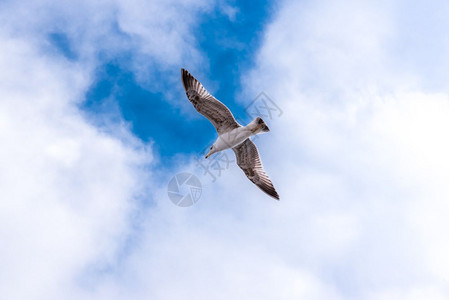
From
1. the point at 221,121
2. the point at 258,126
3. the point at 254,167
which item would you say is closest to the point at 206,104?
the point at 221,121

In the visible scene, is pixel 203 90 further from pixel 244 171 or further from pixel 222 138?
pixel 244 171

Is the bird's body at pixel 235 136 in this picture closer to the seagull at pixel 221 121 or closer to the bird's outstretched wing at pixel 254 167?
the seagull at pixel 221 121

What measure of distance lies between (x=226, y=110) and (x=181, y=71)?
276 cm

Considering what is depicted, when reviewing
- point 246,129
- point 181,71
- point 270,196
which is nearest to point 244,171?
point 270,196

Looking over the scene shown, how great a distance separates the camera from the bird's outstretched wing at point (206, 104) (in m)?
21.5

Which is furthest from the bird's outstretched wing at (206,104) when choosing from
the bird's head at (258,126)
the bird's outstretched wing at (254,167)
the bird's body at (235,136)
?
the bird's outstretched wing at (254,167)

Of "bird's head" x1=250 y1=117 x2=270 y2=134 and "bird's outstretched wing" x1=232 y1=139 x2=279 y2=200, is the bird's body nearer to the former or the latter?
"bird's head" x1=250 y1=117 x2=270 y2=134

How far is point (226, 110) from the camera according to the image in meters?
21.5

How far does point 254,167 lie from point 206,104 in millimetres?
4504

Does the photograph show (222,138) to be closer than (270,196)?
Yes

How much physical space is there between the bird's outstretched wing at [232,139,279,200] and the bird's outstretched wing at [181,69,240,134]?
2102mm

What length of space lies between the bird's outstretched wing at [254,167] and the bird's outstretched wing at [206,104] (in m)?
2.10

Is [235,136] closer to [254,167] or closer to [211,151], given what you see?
[211,151]

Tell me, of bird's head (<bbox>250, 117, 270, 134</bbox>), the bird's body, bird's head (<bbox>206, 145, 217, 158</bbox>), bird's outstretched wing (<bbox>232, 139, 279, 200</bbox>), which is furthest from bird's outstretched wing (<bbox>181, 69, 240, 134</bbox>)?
bird's outstretched wing (<bbox>232, 139, 279, 200</bbox>)
